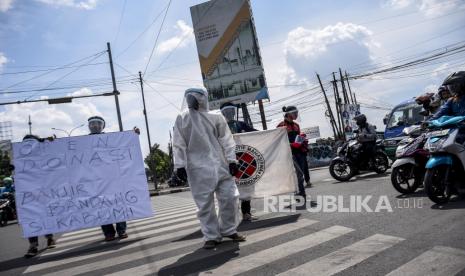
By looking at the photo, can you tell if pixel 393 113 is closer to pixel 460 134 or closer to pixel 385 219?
pixel 460 134

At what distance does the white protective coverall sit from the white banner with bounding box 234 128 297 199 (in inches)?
62.1

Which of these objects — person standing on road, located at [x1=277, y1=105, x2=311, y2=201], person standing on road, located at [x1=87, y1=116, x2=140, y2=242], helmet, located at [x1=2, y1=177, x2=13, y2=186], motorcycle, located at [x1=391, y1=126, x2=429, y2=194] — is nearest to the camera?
motorcycle, located at [x1=391, y1=126, x2=429, y2=194]

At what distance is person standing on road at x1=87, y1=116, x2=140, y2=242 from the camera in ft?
20.8

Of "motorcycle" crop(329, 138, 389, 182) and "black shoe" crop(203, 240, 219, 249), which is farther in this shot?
"motorcycle" crop(329, 138, 389, 182)

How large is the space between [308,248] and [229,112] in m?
3.01

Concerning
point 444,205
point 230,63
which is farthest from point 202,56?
point 444,205

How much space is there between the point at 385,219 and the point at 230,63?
24189 millimetres

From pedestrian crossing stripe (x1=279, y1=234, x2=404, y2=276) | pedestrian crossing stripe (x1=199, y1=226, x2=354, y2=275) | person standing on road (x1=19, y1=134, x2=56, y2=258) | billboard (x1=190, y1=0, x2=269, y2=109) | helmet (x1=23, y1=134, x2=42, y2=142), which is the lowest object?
pedestrian crossing stripe (x1=279, y1=234, x2=404, y2=276)

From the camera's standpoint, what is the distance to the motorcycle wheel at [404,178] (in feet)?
20.9

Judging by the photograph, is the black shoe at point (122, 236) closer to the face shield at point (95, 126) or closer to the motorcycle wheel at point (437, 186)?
the face shield at point (95, 126)

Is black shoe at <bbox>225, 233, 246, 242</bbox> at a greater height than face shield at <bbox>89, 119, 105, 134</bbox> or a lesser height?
lesser

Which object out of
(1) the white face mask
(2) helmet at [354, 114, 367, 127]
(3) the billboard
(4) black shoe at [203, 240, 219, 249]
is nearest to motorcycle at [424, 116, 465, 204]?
(4) black shoe at [203, 240, 219, 249]

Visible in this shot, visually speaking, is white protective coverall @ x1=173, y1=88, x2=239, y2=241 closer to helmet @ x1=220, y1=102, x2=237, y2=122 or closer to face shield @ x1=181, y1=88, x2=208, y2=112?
face shield @ x1=181, y1=88, x2=208, y2=112

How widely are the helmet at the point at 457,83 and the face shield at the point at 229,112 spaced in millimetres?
3135
